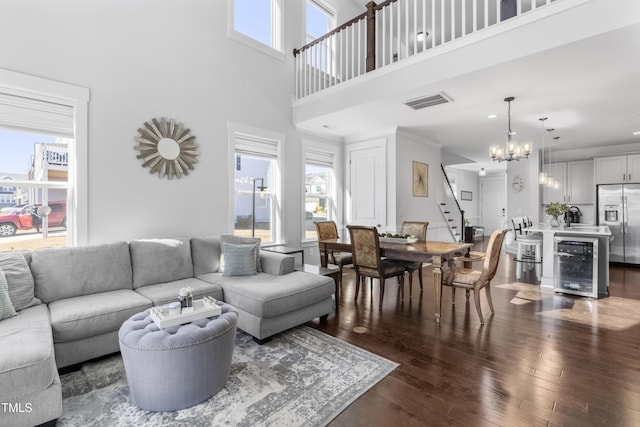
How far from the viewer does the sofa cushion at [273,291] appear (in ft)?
8.92

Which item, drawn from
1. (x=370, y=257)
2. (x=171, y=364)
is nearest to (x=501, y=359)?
(x=370, y=257)

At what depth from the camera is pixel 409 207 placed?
598 centimetres

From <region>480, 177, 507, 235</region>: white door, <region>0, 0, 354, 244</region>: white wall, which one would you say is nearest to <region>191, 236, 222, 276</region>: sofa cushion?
<region>0, 0, 354, 244</region>: white wall

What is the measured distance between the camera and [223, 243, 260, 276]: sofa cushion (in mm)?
3424

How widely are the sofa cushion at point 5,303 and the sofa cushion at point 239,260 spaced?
168 centimetres

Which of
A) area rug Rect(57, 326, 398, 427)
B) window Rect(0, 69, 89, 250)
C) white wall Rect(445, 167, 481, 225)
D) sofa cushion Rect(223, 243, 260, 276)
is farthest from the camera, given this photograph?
white wall Rect(445, 167, 481, 225)

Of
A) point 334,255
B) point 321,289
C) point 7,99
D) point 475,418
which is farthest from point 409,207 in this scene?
point 7,99

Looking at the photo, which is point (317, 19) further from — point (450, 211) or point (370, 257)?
point (450, 211)

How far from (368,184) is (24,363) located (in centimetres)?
518

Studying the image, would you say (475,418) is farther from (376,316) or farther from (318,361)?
(376,316)

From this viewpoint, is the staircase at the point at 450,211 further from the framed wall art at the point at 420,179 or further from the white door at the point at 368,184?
the white door at the point at 368,184

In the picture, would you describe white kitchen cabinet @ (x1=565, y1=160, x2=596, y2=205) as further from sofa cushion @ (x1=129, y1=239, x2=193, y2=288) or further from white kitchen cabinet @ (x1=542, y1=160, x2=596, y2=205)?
sofa cushion @ (x1=129, y1=239, x2=193, y2=288)

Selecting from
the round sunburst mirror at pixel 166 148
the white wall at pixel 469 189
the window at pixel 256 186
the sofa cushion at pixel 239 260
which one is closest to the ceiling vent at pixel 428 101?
the window at pixel 256 186

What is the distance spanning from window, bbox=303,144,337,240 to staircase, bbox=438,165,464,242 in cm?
260
